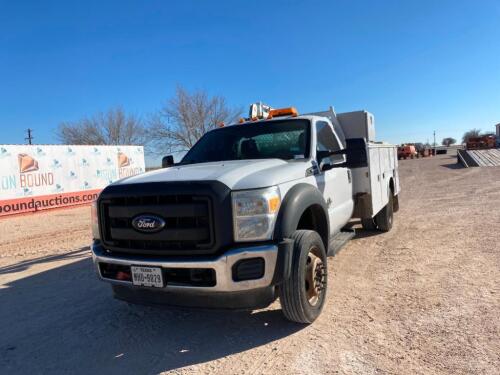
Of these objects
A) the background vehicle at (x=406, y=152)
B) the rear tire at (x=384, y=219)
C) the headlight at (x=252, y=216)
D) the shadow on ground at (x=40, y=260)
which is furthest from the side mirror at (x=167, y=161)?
the background vehicle at (x=406, y=152)

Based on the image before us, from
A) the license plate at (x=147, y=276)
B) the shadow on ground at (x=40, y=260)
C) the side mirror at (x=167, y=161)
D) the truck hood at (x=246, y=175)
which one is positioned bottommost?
the shadow on ground at (x=40, y=260)

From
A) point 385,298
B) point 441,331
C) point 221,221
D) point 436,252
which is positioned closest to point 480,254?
point 436,252

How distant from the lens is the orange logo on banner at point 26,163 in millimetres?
15859

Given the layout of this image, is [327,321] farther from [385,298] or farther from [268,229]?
[268,229]

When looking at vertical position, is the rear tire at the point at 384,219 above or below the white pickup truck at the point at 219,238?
below

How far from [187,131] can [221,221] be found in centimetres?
3466

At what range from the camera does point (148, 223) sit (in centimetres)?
320

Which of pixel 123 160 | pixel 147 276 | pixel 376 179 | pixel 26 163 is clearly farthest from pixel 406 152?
pixel 147 276

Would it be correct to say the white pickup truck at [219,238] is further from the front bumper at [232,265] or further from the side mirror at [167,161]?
the side mirror at [167,161]

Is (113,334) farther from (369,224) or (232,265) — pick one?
(369,224)

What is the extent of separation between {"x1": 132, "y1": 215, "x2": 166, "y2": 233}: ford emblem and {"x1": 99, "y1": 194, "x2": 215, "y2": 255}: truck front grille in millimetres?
31

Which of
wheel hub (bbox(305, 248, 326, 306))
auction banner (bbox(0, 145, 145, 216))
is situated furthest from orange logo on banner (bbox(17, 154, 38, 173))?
wheel hub (bbox(305, 248, 326, 306))

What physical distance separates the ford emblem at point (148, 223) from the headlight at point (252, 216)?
2.02ft

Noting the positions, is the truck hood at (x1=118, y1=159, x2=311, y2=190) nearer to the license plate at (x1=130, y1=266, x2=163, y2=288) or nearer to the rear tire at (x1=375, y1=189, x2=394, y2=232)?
the license plate at (x1=130, y1=266, x2=163, y2=288)
